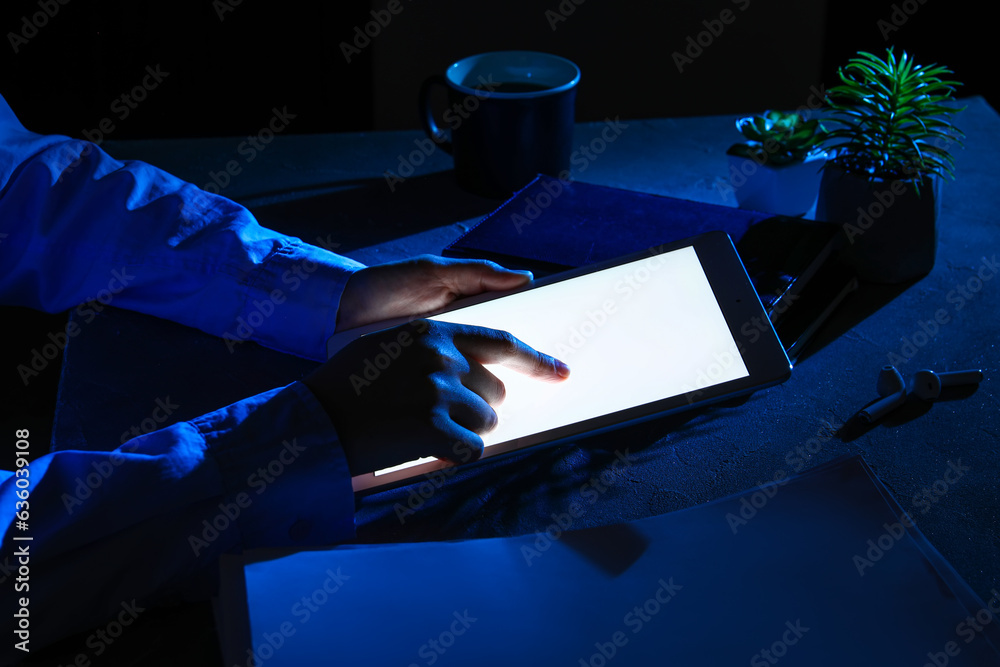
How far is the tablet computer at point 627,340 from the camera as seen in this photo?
0.59 metres

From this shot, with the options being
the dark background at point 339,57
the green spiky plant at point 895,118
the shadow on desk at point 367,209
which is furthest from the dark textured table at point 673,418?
the dark background at point 339,57

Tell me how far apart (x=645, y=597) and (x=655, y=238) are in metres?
0.42

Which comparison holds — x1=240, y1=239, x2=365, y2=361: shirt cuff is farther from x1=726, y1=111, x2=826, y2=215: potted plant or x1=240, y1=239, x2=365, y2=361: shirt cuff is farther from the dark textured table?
x1=726, y1=111, x2=826, y2=215: potted plant

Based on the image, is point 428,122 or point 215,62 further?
point 215,62

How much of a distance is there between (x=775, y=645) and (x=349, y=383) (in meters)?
0.31

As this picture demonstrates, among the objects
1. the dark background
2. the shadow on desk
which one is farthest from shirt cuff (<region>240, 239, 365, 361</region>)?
the dark background

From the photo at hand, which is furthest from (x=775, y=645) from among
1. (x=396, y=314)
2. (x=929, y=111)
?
(x=929, y=111)

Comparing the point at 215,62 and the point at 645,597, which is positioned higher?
the point at 645,597

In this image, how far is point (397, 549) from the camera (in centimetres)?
51

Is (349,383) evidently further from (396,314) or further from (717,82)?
(717,82)

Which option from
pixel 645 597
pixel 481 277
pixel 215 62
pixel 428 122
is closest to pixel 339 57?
pixel 215 62

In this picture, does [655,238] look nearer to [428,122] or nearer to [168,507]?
[428,122]

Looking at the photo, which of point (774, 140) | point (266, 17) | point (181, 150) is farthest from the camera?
point (266, 17)

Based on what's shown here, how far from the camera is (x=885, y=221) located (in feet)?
2.62
